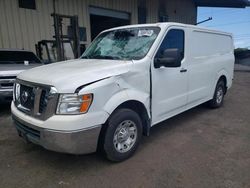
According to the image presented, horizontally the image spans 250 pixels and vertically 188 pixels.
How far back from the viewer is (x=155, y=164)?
123 inches

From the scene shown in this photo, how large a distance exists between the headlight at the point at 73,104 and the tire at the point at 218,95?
4.15 metres

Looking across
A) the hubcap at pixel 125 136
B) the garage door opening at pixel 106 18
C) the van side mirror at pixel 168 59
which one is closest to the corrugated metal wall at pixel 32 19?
the garage door opening at pixel 106 18

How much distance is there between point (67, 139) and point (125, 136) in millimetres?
954

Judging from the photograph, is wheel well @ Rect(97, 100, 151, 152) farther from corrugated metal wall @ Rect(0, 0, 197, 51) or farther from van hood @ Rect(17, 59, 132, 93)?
corrugated metal wall @ Rect(0, 0, 197, 51)

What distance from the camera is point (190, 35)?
436 cm

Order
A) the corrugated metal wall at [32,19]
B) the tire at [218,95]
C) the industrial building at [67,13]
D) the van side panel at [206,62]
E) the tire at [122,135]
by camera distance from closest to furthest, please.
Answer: the tire at [122,135] < the van side panel at [206,62] < the tire at [218,95] < the corrugated metal wall at [32,19] < the industrial building at [67,13]

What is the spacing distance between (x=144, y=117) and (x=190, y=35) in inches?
80.6

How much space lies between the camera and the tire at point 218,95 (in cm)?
570

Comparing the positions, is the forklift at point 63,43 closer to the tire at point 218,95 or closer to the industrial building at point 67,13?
the industrial building at point 67,13

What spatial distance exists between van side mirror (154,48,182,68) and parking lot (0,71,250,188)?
137 centimetres

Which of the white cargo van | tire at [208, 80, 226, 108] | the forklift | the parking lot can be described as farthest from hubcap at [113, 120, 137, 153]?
the forklift

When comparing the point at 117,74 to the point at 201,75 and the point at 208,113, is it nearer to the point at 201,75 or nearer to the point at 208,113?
the point at 201,75

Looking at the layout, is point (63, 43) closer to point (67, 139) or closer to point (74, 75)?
point (74, 75)

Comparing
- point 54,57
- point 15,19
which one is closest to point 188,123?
point 54,57
